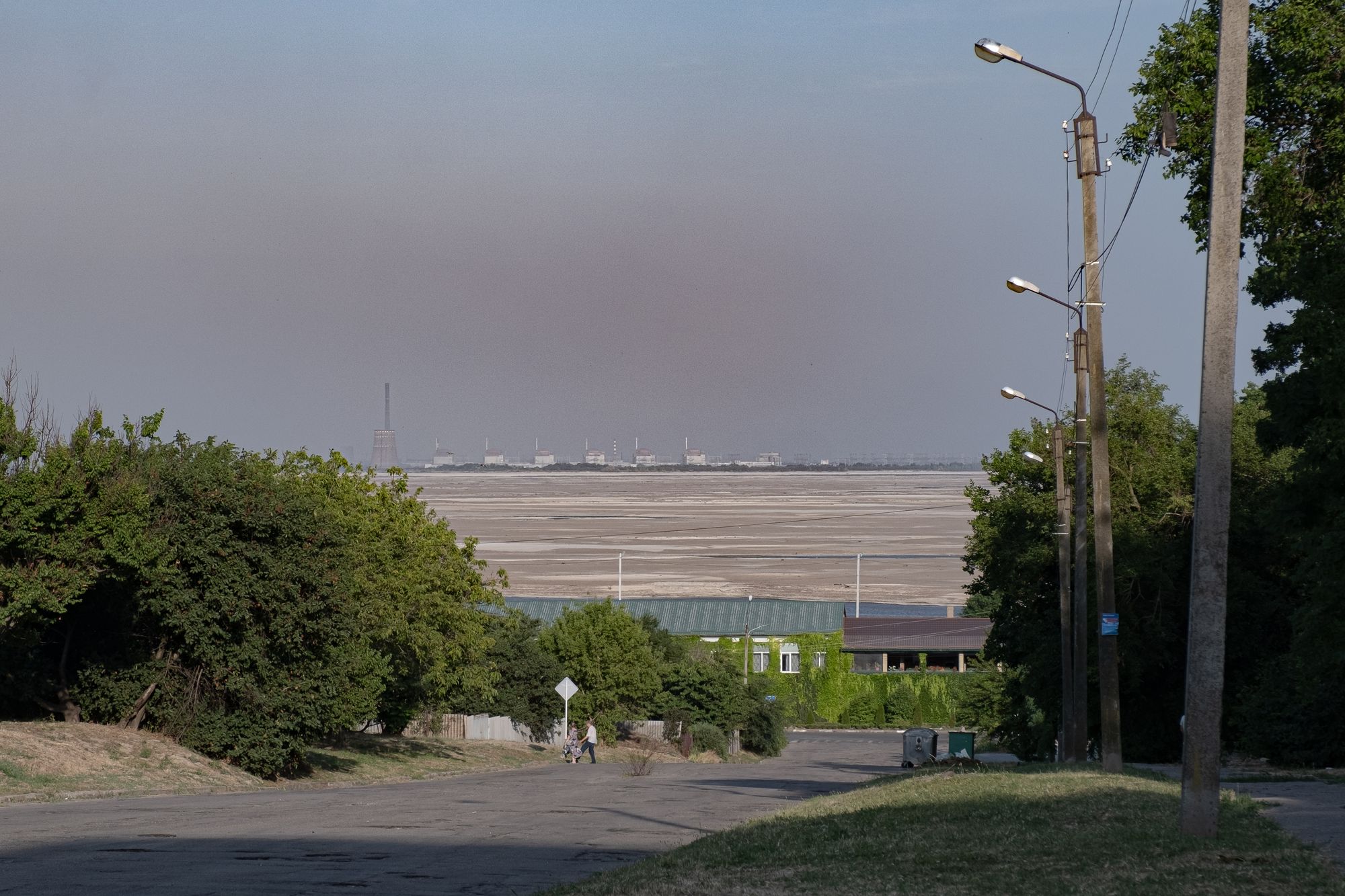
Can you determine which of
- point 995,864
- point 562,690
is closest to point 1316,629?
point 995,864

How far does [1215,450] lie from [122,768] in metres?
23.1

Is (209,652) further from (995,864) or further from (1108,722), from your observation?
(995,864)

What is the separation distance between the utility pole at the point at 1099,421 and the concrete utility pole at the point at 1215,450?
46.8 ft

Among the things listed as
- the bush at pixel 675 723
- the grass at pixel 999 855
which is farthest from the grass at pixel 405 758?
the grass at pixel 999 855

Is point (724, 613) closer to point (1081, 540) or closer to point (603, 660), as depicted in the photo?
point (603, 660)

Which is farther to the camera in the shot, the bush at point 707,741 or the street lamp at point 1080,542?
the bush at point 707,741

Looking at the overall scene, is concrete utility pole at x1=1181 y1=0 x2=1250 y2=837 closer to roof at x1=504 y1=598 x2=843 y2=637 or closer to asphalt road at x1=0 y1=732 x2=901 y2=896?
asphalt road at x1=0 y1=732 x2=901 y2=896

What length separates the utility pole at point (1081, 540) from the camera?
3198 centimetres

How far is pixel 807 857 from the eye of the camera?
505 inches

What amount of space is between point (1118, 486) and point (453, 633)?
73.5 feet

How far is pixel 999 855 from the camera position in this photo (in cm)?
Result: 1216

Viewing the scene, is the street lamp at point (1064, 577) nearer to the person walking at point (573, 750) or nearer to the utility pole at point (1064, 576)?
the utility pole at point (1064, 576)

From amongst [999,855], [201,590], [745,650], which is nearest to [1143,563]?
[201,590]

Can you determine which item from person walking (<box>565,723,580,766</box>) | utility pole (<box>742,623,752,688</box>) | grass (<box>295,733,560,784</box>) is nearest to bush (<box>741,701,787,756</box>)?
utility pole (<box>742,623,752,688</box>)
